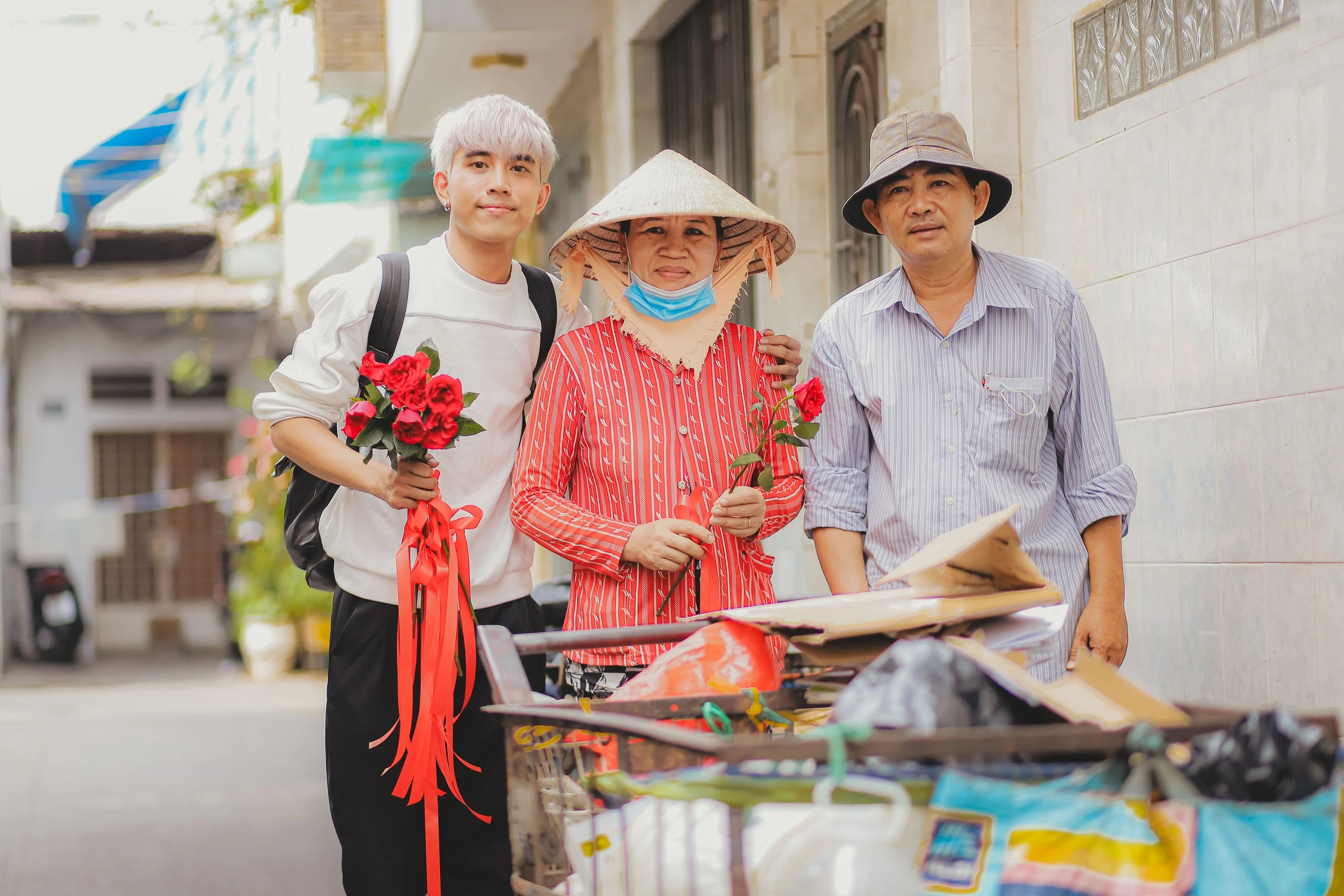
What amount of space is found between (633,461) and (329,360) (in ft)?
2.32

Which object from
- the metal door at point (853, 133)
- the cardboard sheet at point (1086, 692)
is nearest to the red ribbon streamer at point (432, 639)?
the cardboard sheet at point (1086, 692)

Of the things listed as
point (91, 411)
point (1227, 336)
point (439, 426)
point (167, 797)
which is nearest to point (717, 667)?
point (439, 426)

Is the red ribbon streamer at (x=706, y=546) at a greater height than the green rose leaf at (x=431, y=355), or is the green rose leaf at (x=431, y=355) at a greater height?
the green rose leaf at (x=431, y=355)

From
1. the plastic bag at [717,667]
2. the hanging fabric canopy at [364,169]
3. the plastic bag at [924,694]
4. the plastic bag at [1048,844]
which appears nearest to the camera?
the plastic bag at [1048,844]

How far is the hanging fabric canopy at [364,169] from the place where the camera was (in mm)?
12047

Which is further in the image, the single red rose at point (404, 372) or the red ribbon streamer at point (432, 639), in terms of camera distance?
the red ribbon streamer at point (432, 639)

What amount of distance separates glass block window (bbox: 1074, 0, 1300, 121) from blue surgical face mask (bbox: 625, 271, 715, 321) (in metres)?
1.48

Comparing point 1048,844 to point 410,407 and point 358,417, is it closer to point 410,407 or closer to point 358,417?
point 410,407

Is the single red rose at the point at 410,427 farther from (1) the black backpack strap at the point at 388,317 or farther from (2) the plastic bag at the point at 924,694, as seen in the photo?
(2) the plastic bag at the point at 924,694

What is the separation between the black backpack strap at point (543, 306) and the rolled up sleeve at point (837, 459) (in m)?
0.63

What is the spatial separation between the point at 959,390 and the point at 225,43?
11.0 metres

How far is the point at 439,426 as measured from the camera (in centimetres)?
256

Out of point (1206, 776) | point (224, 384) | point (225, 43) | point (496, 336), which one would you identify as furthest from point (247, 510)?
point (1206, 776)

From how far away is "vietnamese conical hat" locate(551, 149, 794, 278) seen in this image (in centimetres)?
291
